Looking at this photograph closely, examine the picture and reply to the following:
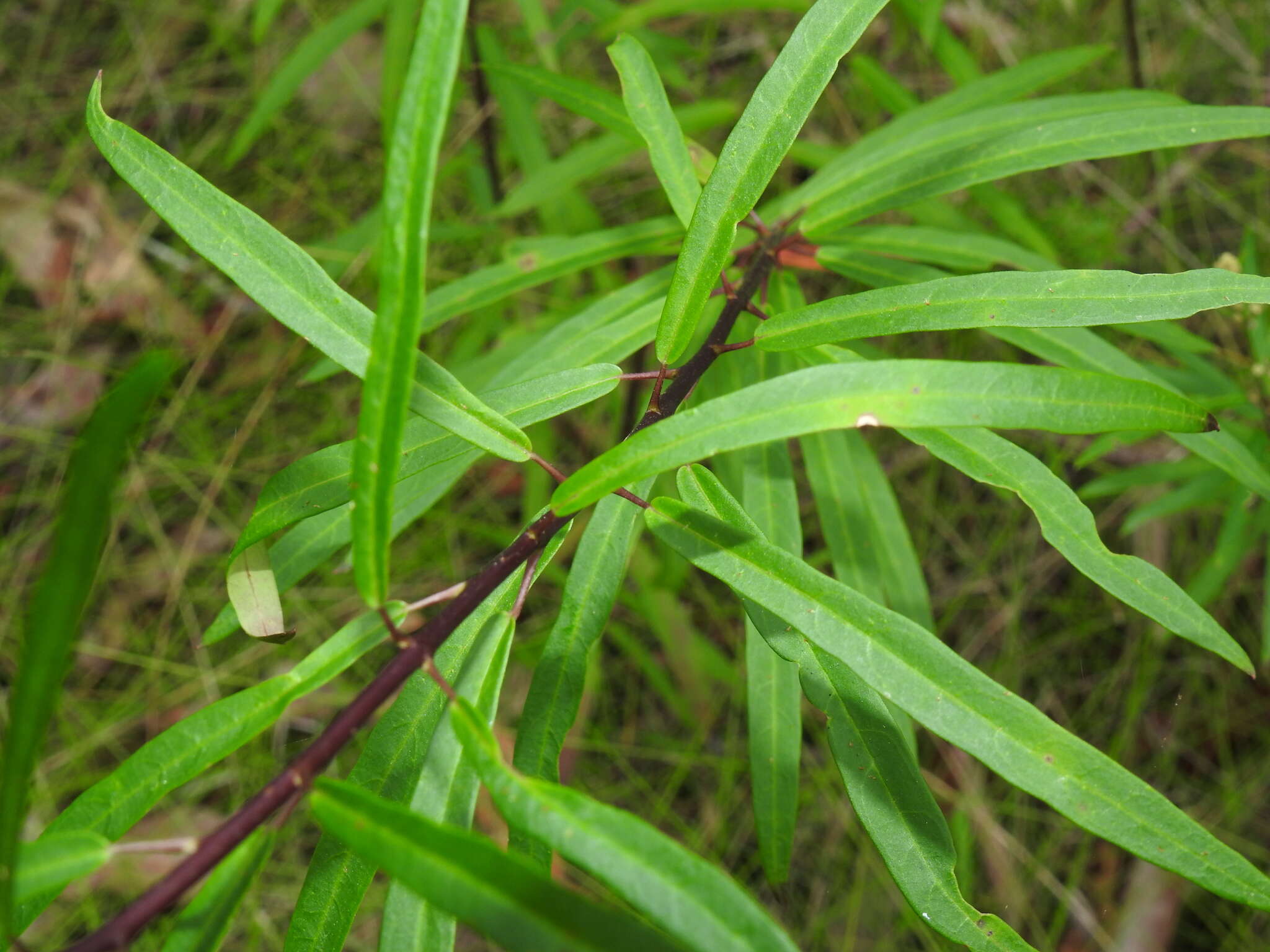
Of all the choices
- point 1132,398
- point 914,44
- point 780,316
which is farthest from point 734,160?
point 914,44

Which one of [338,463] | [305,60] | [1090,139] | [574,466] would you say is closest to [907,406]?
[338,463]

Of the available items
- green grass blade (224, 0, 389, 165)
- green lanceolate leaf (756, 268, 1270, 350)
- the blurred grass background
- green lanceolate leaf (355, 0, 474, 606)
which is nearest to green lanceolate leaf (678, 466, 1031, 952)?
green lanceolate leaf (756, 268, 1270, 350)

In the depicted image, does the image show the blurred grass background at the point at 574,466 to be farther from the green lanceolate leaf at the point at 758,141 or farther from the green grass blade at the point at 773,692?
the green lanceolate leaf at the point at 758,141

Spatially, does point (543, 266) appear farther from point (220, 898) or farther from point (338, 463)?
point (220, 898)

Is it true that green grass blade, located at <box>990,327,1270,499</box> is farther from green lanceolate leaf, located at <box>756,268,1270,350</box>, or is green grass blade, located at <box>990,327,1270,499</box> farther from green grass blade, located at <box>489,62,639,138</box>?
green grass blade, located at <box>489,62,639,138</box>

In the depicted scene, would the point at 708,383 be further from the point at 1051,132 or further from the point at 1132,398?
the point at 1132,398

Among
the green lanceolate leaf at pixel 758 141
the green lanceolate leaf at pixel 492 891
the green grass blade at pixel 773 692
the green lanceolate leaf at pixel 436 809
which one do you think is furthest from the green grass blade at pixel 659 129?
the green lanceolate leaf at pixel 492 891
